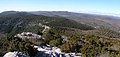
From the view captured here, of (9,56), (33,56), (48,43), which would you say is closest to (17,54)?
(9,56)

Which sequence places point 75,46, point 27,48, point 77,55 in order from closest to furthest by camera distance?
point 27,48 → point 77,55 → point 75,46

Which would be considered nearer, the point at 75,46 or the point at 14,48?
the point at 14,48

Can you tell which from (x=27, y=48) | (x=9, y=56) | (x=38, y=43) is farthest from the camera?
(x=38, y=43)

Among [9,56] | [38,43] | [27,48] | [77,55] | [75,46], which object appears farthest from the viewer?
[38,43]

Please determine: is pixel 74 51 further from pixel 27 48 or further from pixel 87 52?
pixel 27 48

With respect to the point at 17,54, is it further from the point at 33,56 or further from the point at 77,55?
the point at 77,55

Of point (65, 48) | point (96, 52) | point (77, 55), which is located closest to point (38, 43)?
point (65, 48)

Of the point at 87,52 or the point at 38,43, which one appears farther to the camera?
the point at 38,43

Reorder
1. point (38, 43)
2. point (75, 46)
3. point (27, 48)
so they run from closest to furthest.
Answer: point (27, 48)
point (75, 46)
point (38, 43)

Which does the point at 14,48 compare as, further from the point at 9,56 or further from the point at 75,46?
the point at 75,46
